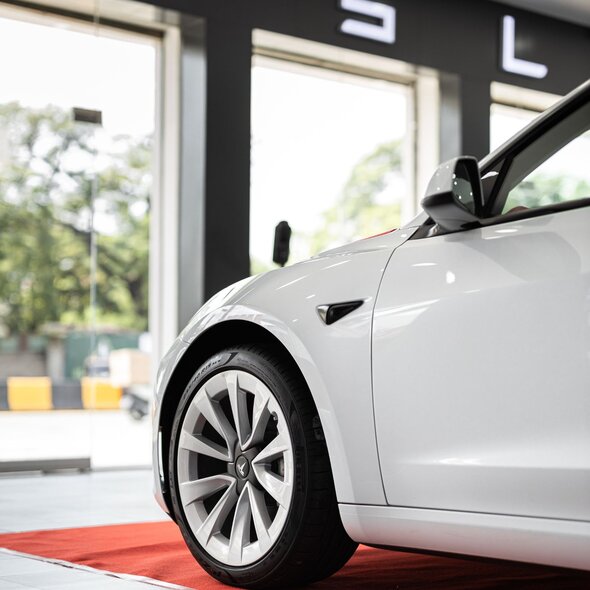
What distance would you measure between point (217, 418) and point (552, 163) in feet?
3.80

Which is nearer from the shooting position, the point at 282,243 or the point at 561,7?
the point at 282,243

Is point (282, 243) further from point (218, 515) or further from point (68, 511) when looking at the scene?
point (68, 511)

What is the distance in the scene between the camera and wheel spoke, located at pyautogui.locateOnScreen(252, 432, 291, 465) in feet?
8.91

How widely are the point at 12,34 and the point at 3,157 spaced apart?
0.99 meters

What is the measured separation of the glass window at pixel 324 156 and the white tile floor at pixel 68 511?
3.05m

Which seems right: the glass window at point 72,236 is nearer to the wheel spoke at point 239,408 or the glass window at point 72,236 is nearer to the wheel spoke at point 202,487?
the wheel spoke at point 202,487

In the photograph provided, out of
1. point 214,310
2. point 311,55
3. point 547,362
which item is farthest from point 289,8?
point 547,362

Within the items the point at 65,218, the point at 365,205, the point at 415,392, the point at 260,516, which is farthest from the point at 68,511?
the point at 365,205

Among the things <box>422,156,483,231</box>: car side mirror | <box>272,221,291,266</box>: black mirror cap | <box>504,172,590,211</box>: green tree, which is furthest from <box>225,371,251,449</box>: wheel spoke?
<box>504,172,590,211</box>: green tree

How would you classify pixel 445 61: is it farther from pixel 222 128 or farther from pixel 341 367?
pixel 341 367

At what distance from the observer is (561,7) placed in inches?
418

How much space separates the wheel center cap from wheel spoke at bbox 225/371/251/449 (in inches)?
1.5

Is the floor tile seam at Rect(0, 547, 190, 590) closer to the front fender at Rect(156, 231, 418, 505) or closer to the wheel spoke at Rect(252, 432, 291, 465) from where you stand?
the wheel spoke at Rect(252, 432, 291, 465)

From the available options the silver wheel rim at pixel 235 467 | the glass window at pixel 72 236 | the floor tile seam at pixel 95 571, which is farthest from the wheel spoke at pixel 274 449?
the glass window at pixel 72 236
